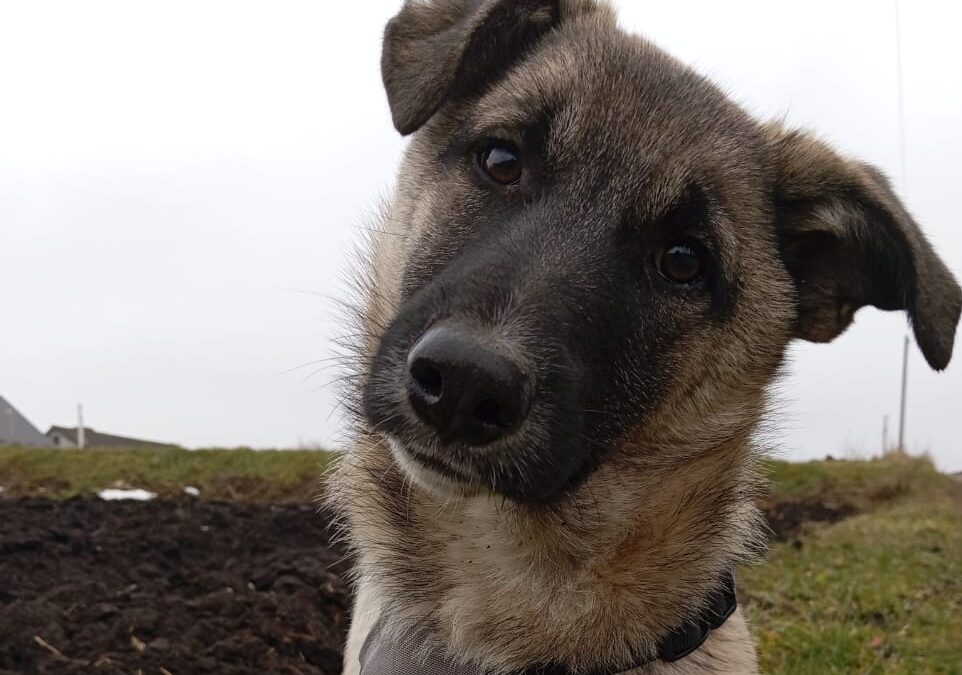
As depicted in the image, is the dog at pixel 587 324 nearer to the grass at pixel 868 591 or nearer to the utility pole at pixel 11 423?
the grass at pixel 868 591

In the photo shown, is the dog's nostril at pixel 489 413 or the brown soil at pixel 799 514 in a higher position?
the dog's nostril at pixel 489 413

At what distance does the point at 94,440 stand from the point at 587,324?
1997cm

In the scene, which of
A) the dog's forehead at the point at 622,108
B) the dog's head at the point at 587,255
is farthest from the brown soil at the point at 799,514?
the dog's forehead at the point at 622,108

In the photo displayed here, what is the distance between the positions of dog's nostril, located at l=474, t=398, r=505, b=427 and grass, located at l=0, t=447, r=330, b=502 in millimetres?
10293

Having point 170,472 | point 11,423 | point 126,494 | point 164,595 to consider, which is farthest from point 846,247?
point 11,423

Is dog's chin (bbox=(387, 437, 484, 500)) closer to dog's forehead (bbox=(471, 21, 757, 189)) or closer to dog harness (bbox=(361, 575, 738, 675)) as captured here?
dog harness (bbox=(361, 575, 738, 675))

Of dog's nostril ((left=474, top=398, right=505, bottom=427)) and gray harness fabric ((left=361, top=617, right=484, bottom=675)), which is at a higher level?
dog's nostril ((left=474, top=398, right=505, bottom=427))

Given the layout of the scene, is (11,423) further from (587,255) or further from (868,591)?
(587,255)

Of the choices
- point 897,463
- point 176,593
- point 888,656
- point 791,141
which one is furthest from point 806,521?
point 791,141

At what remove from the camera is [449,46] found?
3.12m

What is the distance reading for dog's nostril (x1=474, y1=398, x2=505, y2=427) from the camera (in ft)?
7.27

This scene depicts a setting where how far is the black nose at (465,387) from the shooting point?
2.13 m

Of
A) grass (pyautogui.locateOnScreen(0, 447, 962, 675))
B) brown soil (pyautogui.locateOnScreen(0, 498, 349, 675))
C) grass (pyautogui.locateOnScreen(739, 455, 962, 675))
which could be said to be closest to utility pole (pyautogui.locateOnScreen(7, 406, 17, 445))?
grass (pyautogui.locateOnScreen(0, 447, 962, 675))

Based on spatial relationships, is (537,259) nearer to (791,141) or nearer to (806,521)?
(791,141)
